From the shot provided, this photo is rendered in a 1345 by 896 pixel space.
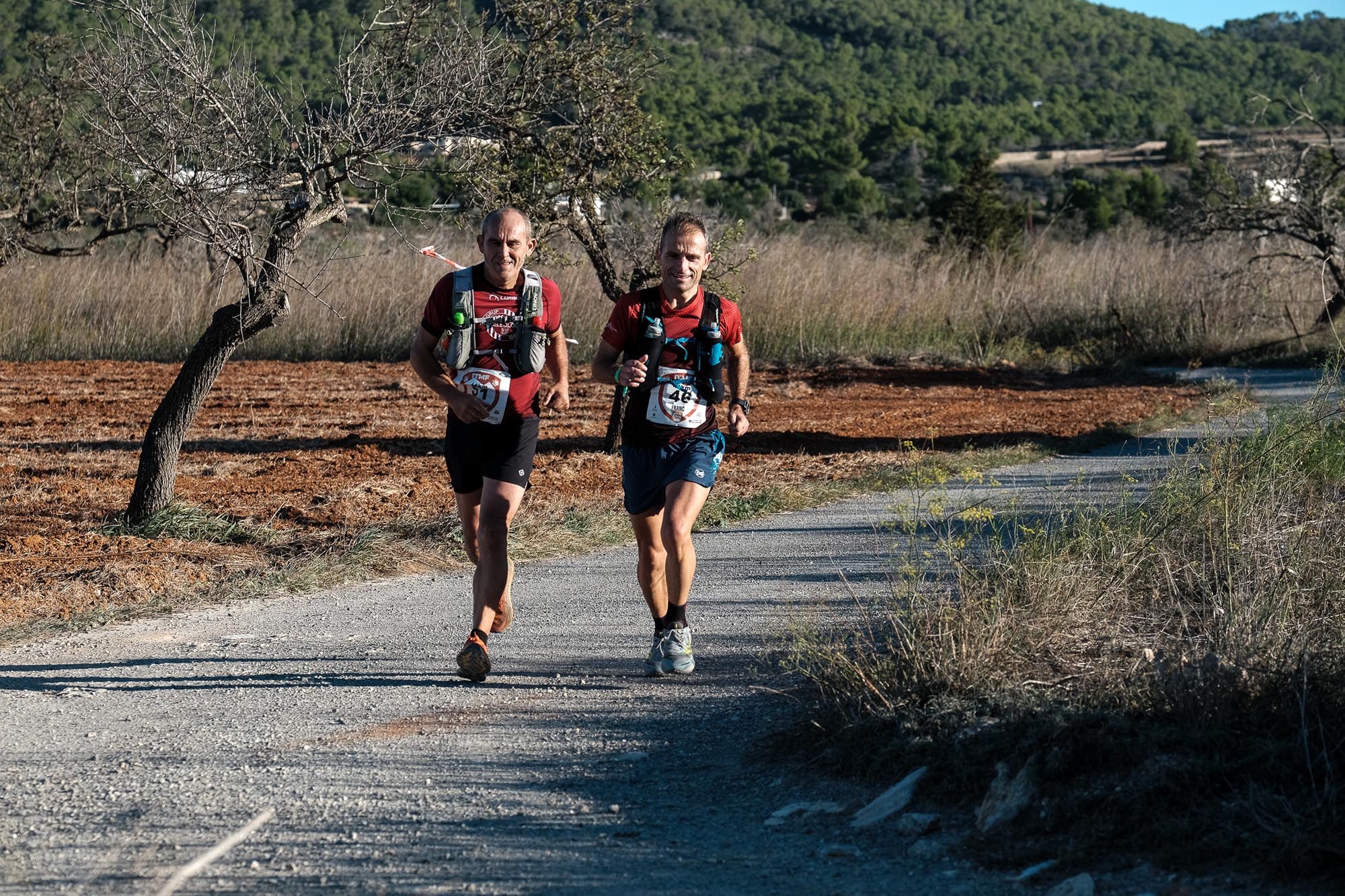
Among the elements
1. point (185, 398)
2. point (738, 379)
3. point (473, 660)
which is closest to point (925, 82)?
point (185, 398)

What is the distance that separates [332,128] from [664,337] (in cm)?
352

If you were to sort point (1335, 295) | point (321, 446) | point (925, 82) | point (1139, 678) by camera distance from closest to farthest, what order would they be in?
point (1139, 678), point (321, 446), point (1335, 295), point (925, 82)

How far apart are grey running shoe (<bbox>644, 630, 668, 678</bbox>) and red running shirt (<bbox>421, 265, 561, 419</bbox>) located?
997mm

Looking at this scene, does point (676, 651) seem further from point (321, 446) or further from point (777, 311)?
point (777, 311)

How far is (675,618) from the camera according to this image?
18.9ft

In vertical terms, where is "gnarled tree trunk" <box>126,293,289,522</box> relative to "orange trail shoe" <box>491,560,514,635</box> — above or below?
above

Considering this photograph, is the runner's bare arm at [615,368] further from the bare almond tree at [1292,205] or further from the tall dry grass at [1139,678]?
the bare almond tree at [1292,205]

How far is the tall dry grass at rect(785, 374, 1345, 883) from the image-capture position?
3834 mm

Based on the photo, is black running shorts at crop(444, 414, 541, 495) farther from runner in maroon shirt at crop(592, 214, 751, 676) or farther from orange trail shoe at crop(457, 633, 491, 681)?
orange trail shoe at crop(457, 633, 491, 681)

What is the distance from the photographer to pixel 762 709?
5.30m

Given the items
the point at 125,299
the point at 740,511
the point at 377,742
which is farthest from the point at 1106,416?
the point at 125,299

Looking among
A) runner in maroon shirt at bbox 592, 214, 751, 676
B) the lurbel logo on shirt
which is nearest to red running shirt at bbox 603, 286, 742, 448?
runner in maroon shirt at bbox 592, 214, 751, 676

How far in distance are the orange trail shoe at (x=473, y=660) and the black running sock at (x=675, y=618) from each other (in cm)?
70

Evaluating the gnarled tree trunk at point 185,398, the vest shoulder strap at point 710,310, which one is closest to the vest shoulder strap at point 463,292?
the vest shoulder strap at point 710,310
